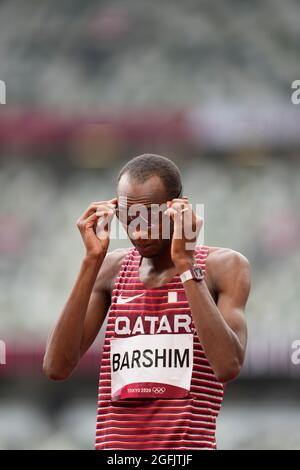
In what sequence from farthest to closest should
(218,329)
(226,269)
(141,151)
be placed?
1. (141,151)
2. (226,269)
3. (218,329)

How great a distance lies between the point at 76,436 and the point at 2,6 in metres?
2.20

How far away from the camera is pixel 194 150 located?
4.23 meters

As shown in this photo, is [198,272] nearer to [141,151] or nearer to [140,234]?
[140,234]

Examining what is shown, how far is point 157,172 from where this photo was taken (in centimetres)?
137

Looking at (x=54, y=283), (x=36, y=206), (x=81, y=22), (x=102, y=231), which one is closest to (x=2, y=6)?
(x=81, y=22)

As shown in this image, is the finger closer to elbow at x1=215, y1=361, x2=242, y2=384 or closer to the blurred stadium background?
elbow at x1=215, y1=361, x2=242, y2=384

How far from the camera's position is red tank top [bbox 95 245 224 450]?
1.28 meters

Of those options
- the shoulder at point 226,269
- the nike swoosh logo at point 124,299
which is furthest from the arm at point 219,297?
the nike swoosh logo at point 124,299

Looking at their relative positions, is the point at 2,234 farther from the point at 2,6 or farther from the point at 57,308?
the point at 2,6

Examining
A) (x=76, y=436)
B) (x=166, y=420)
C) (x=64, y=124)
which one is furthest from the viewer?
(x=64, y=124)

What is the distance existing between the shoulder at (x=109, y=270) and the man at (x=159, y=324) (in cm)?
3

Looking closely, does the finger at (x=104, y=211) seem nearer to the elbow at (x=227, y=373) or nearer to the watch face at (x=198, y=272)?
the watch face at (x=198, y=272)

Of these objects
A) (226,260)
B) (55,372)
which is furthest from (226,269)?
(55,372)

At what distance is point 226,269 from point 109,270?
0.64ft
